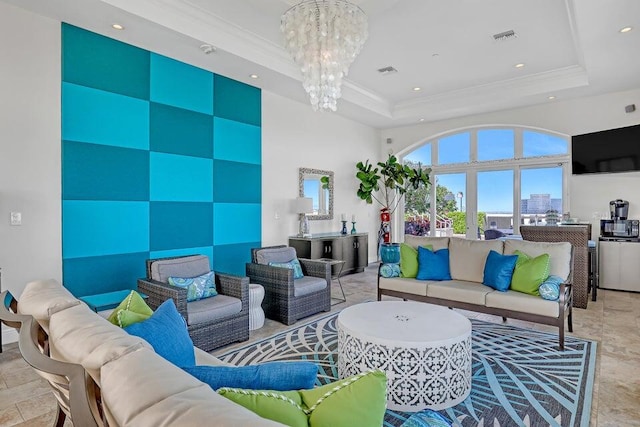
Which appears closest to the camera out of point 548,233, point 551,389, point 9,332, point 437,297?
point 551,389

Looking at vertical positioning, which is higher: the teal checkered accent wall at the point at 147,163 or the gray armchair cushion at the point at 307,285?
the teal checkered accent wall at the point at 147,163

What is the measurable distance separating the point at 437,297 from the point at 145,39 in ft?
14.2

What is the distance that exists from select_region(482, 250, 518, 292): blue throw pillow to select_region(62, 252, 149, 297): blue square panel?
3.94 meters

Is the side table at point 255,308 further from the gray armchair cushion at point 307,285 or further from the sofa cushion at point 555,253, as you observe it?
the sofa cushion at point 555,253

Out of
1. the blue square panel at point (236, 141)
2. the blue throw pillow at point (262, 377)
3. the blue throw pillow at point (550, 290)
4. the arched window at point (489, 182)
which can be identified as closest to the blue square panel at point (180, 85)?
the blue square panel at point (236, 141)

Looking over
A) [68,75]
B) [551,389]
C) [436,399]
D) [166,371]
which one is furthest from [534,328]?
[68,75]

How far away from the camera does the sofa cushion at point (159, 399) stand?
2.25 ft

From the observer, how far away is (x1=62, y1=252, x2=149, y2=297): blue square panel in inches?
148

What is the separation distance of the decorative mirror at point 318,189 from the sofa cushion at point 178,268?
3044 millimetres

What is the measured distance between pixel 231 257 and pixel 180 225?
924mm

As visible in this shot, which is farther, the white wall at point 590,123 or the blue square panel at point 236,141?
the white wall at point 590,123

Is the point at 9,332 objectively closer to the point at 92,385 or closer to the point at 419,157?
the point at 92,385

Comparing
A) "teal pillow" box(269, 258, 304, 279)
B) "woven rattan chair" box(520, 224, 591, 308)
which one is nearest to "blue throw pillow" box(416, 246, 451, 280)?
"teal pillow" box(269, 258, 304, 279)

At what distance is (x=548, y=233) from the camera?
4.95m
